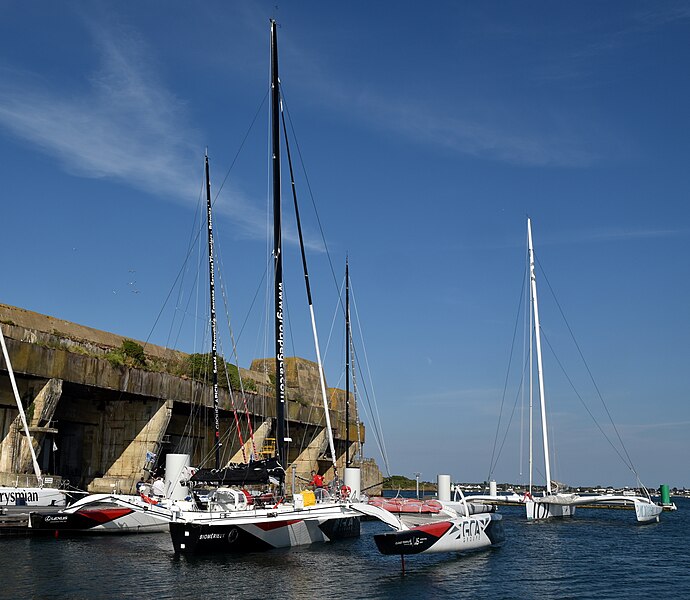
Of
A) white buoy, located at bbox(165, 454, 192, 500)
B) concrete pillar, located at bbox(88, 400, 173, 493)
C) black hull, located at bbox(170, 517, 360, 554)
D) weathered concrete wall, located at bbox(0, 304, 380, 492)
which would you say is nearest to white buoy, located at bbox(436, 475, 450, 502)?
black hull, located at bbox(170, 517, 360, 554)

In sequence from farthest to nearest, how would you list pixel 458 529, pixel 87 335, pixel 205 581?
pixel 87 335 < pixel 458 529 < pixel 205 581

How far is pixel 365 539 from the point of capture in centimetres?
3506

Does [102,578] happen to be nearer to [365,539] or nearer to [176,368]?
[365,539]

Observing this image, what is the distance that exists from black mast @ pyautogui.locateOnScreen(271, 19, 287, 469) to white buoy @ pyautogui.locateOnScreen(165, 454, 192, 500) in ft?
20.0

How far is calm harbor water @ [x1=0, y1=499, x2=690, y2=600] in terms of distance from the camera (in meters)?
20.4

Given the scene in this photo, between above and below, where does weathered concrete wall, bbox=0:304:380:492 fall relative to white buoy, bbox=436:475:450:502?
above

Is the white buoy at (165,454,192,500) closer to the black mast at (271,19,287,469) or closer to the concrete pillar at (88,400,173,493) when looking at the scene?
the black mast at (271,19,287,469)

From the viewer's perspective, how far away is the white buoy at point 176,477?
32.5 meters

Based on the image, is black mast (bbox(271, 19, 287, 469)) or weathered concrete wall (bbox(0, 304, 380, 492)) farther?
weathered concrete wall (bbox(0, 304, 380, 492))

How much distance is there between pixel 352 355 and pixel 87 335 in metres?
17.6

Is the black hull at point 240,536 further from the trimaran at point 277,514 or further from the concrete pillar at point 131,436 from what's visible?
the concrete pillar at point 131,436

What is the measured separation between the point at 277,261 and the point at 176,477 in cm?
1057

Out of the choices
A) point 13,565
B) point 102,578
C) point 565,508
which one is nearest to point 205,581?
point 102,578

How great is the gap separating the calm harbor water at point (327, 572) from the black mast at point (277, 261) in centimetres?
435
